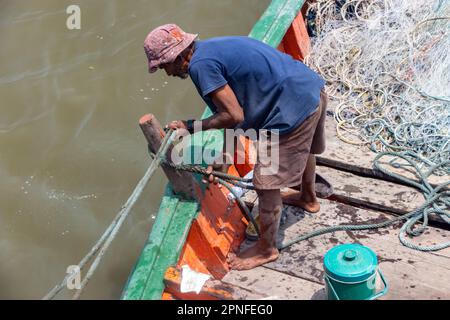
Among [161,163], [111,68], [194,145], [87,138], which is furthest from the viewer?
[111,68]

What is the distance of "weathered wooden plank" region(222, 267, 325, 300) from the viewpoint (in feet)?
12.3

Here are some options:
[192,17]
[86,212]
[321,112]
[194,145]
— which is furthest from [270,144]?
[192,17]

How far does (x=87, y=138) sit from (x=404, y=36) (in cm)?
338

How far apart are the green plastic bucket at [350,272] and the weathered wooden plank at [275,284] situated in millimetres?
413

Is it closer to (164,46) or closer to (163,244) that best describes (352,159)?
(163,244)

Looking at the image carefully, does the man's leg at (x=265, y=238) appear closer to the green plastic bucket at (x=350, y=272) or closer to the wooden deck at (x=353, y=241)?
the wooden deck at (x=353, y=241)

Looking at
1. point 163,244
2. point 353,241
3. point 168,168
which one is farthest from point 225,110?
point 353,241

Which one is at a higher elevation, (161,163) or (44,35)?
(161,163)

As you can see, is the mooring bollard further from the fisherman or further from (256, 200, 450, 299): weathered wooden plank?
(256, 200, 450, 299): weathered wooden plank

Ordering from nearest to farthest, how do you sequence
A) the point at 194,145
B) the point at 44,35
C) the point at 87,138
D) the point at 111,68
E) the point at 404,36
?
the point at 194,145
the point at 404,36
the point at 87,138
the point at 111,68
the point at 44,35

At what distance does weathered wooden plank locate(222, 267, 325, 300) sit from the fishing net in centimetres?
135
